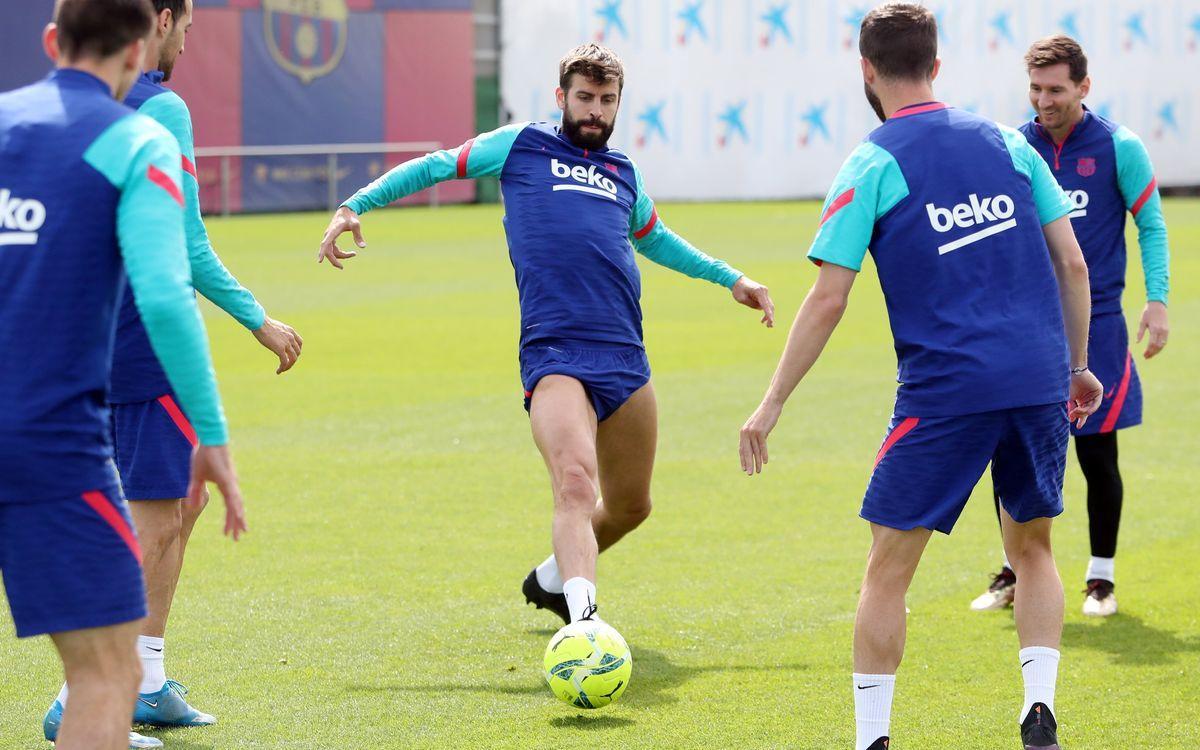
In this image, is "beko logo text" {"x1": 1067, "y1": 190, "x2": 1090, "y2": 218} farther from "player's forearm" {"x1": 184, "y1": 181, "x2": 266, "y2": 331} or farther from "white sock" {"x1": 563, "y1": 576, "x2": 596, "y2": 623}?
"player's forearm" {"x1": 184, "y1": 181, "x2": 266, "y2": 331}

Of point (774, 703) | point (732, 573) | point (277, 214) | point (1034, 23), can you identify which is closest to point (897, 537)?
point (774, 703)

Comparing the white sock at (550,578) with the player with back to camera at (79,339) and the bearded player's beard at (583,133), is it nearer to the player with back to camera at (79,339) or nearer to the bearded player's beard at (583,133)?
the bearded player's beard at (583,133)

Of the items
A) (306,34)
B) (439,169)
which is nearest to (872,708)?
(439,169)

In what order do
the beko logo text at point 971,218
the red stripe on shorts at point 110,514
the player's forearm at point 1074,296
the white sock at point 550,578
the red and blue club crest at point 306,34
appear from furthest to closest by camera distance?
1. the red and blue club crest at point 306,34
2. the white sock at point 550,578
3. the player's forearm at point 1074,296
4. the beko logo text at point 971,218
5. the red stripe on shorts at point 110,514

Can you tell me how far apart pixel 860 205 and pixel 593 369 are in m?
1.69

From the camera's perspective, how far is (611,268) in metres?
6.09

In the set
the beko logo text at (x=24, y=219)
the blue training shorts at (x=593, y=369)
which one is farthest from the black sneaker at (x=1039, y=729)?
the beko logo text at (x=24, y=219)

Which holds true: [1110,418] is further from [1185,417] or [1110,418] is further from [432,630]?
[1185,417]

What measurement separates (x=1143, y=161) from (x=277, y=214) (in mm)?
28657

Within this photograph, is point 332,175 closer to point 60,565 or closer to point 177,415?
point 177,415

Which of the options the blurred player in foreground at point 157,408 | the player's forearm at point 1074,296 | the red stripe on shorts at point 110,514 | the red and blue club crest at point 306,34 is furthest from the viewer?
the red and blue club crest at point 306,34

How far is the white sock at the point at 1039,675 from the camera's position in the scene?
4812 mm

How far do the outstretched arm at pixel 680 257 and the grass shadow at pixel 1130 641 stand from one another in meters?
1.74

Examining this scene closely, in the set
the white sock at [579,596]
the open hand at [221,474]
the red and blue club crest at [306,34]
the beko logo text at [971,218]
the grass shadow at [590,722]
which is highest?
the red and blue club crest at [306,34]
